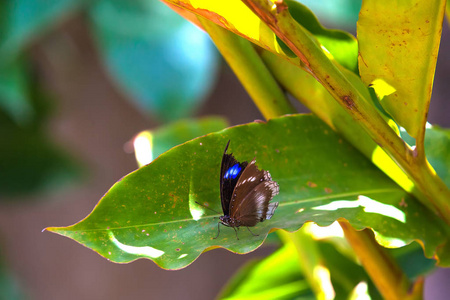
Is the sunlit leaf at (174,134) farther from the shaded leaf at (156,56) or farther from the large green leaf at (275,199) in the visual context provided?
the shaded leaf at (156,56)

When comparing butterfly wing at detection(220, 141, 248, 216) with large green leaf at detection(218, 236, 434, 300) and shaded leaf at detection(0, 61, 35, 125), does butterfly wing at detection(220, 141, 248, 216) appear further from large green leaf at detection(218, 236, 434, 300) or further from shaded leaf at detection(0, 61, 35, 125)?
Answer: shaded leaf at detection(0, 61, 35, 125)

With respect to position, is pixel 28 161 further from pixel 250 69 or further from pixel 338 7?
pixel 250 69

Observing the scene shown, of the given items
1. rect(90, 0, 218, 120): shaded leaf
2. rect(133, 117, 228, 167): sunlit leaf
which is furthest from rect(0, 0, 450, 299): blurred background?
rect(133, 117, 228, 167): sunlit leaf

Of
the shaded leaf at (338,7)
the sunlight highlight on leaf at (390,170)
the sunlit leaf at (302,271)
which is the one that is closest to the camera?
the sunlight highlight on leaf at (390,170)

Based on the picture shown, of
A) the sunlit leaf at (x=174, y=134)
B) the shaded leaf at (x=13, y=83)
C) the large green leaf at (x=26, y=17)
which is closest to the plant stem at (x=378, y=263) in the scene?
the sunlit leaf at (x=174, y=134)

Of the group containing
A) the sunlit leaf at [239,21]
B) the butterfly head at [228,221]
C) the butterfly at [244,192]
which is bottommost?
the butterfly head at [228,221]

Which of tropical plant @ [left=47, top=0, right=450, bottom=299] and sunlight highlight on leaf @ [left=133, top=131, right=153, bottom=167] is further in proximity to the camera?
sunlight highlight on leaf @ [left=133, top=131, right=153, bottom=167]
